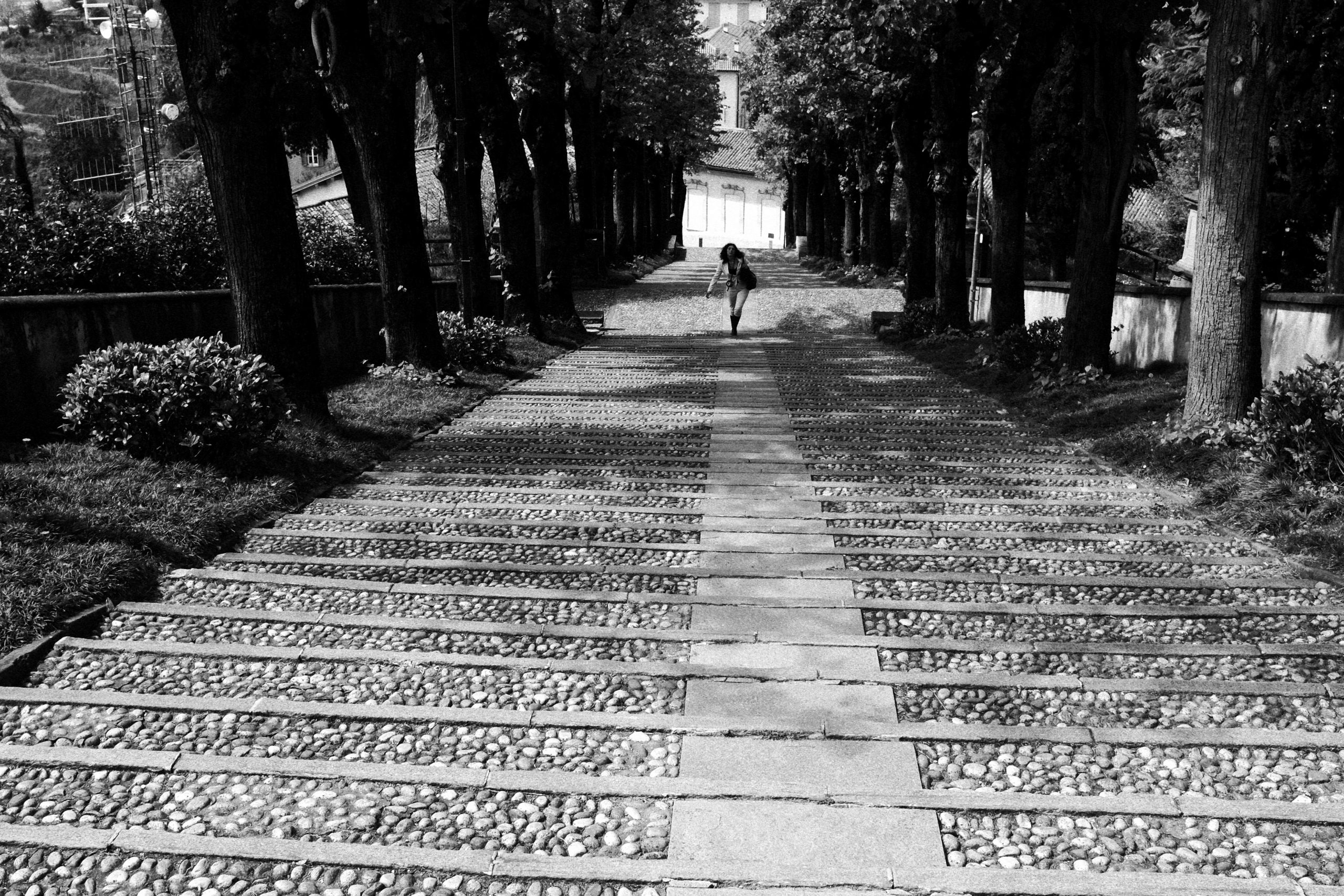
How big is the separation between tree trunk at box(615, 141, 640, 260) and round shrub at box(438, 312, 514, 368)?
26.4 m

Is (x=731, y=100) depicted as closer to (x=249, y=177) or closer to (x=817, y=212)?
(x=817, y=212)

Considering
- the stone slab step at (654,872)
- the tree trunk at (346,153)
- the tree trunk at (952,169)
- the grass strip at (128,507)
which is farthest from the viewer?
the tree trunk at (346,153)

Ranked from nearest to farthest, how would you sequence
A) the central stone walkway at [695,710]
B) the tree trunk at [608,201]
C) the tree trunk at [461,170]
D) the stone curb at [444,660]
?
the central stone walkway at [695,710] < the stone curb at [444,660] < the tree trunk at [461,170] < the tree trunk at [608,201]

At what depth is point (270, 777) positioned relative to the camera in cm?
363

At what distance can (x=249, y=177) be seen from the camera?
8.70 m

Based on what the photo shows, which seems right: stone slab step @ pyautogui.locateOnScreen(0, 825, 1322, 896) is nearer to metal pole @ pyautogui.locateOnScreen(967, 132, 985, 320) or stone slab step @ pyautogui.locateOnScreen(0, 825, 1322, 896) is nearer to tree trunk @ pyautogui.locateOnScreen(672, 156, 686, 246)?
metal pole @ pyautogui.locateOnScreen(967, 132, 985, 320)

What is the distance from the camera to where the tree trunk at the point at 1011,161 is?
14.8 m

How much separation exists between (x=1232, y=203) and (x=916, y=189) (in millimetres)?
15121

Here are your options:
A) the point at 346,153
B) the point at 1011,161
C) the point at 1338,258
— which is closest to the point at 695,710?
the point at 1011,161

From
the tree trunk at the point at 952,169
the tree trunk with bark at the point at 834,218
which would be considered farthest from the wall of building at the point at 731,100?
the tree trunk at the point at 952,169

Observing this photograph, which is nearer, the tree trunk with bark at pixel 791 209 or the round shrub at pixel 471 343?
the round shrub at pixel 471 343

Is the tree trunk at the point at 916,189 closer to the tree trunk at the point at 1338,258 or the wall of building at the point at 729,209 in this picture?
the tree trunk at the point at 1338,258

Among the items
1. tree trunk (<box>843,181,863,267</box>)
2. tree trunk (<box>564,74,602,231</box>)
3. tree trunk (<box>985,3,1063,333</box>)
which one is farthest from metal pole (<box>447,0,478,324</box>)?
tree trunk (<box>843,181,863,267</box>)

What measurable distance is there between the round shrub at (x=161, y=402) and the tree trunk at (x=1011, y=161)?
11.2 meters
